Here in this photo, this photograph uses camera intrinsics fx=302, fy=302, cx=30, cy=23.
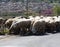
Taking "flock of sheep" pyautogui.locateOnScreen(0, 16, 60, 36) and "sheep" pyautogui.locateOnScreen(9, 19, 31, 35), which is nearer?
"flock of sheep" pyautogui.locateOnScreen(0, 16, 60, 36)

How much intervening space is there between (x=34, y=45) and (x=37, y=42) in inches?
56.8

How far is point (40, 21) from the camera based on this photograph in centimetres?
2514

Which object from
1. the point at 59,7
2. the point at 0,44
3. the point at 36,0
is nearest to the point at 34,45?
the point at 0,44

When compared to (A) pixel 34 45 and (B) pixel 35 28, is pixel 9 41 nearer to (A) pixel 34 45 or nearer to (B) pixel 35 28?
(A) pixel 34 45

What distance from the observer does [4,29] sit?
25.3 m

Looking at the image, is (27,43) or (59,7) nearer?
(27,43)

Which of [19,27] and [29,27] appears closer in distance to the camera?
[19,27]

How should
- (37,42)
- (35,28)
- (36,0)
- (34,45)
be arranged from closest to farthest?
(34,45)
(37,42)
(35,28)
(36,0)

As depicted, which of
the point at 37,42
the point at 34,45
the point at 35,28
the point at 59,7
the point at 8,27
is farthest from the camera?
the point at 59,7

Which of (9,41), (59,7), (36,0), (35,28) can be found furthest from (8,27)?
(36,0)

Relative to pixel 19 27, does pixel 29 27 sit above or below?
below

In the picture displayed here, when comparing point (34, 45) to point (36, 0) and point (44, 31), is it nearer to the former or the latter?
point (44, 31)

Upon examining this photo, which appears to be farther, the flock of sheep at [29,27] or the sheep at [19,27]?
the sheep at [19,27]

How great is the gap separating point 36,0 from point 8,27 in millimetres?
44597
